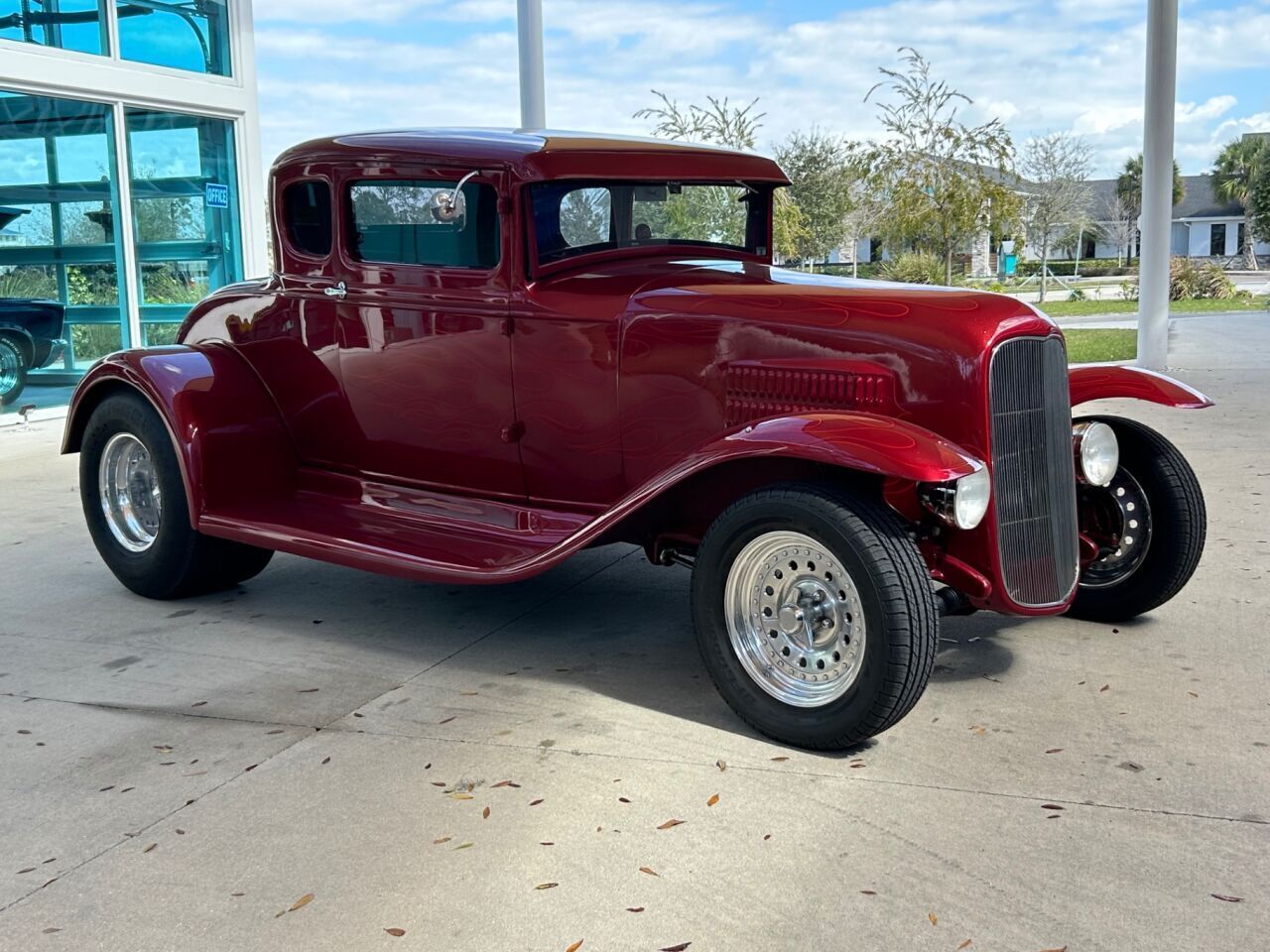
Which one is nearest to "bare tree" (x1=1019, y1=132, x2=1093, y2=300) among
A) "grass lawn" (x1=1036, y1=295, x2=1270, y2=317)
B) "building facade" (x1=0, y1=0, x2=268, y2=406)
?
"grass lawn" (x1=1036, y1=295, x2=1270, y2=317)

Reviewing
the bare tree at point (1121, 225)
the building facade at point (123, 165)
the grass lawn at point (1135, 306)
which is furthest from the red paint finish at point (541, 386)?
the bare tree at point (1121, 225)

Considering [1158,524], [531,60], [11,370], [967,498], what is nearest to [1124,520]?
[1158,524]

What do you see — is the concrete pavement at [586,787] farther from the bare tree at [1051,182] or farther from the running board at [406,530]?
the bare tree at [1051,182]

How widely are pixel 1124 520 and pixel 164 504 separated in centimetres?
384

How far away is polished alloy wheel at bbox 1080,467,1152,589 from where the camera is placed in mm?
4637

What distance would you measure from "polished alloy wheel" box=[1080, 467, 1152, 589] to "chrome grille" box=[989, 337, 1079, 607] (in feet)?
2.13

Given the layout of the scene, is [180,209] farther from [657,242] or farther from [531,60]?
[657,242]

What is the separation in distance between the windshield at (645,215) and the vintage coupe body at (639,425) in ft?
0.05

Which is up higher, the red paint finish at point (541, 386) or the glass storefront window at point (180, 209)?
the glass storefront window at point (180, 209)

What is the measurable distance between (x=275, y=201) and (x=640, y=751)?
3025 mm

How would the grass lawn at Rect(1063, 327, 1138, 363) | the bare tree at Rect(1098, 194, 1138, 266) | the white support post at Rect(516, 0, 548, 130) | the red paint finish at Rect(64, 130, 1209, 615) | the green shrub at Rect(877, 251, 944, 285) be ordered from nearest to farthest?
1. the red paint finish at Rect(64, 130, 1209, 615)
2. the white support post at Rect(516, 0, 548, 130)
3. the grass lawn at Rect(1063, 327, 1138, 363)
4. the green shrub at Rect(877, 251, 944, 285)
5. the bare tree at Rect(1098, 194, 1138, 266)

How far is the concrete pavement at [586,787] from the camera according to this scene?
2742 millimetres

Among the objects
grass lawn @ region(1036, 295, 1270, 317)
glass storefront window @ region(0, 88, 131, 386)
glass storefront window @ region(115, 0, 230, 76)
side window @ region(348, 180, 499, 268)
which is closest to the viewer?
side window @ region(348, 180, 499, 268)

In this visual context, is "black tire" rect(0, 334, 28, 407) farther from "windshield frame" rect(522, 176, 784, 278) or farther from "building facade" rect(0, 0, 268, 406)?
"windshield frame" rect(522, 176, 784, 278)
